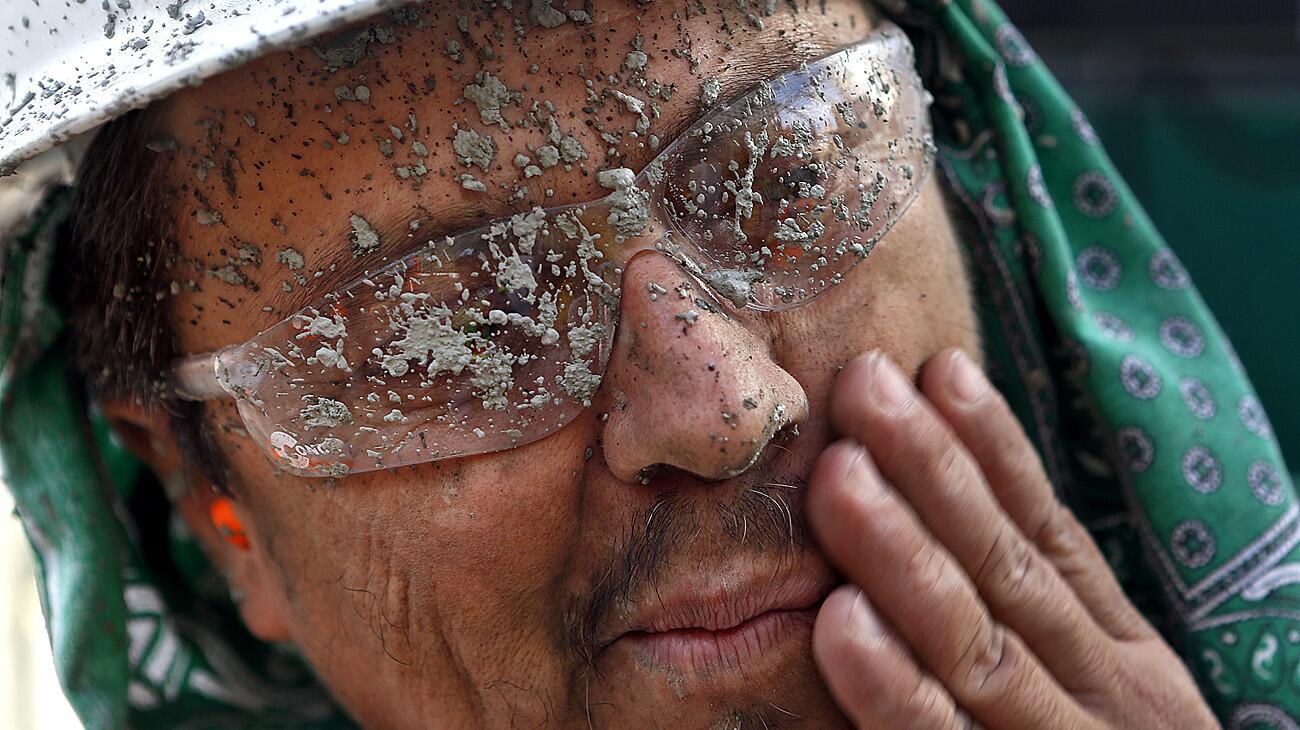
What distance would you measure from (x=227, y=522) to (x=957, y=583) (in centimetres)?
91

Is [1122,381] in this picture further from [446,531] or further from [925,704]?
[446,531]

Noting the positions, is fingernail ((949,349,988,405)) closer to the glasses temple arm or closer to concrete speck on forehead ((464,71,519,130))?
concrete speck on forehead ((464,71,519,130))

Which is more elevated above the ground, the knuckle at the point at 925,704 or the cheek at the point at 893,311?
the cheek at the point at 893,311

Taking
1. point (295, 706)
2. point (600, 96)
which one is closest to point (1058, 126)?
point (600, 96)

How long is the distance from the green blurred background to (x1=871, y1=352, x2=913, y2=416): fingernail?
216cm

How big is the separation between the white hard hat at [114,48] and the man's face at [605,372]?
0.23ft

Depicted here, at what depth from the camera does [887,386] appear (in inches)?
44.5

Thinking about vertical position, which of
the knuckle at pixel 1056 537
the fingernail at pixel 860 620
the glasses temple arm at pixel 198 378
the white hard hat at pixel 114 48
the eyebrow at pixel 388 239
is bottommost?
the knuckle at pixel 1056 537

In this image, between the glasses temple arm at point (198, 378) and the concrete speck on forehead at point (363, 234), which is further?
the glasses temple arm at point (198, 378)

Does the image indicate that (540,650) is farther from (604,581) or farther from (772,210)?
(772,210)

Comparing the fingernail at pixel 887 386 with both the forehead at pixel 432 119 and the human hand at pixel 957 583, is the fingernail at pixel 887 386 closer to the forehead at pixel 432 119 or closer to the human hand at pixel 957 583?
the human hand at pixel 957 583

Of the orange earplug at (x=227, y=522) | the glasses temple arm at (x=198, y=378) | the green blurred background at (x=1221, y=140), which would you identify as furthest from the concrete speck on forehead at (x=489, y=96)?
the green blurred background at (x=1221, y=140)

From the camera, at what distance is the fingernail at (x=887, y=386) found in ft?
3.68

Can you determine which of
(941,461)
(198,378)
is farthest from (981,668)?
(198,378)
